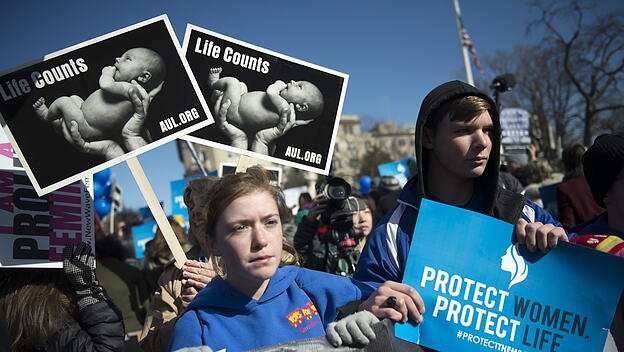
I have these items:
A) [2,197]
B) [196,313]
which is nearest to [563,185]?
[196,313]

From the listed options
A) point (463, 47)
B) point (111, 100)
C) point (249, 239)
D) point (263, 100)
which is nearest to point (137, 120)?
point (111, 100)

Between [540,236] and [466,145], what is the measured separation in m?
0.49

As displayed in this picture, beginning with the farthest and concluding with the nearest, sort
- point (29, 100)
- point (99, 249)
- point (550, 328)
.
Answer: point (99, 249)
point (29, 100)
point (550, 328)

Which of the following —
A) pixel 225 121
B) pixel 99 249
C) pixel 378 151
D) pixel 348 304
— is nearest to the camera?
pixel 348 304

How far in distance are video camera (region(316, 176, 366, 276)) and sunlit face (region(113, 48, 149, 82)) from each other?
1.45 m

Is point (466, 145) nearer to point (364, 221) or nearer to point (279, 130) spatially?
point (279, 130)

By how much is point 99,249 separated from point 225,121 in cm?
229

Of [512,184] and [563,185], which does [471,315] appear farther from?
[563,185]

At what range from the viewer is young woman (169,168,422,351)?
1.83m

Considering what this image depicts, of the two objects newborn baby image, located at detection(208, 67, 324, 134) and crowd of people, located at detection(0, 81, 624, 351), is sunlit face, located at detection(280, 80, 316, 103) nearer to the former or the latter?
newborn baby image, located at detection(208, 67, 324, 134)

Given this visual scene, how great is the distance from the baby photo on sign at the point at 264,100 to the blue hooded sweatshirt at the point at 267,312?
1.39m

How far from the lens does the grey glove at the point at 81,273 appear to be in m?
2.42

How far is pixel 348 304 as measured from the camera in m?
1.83

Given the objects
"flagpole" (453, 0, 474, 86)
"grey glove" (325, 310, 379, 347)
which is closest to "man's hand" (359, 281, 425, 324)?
"grey glove" (325, 310, 379, 347)
